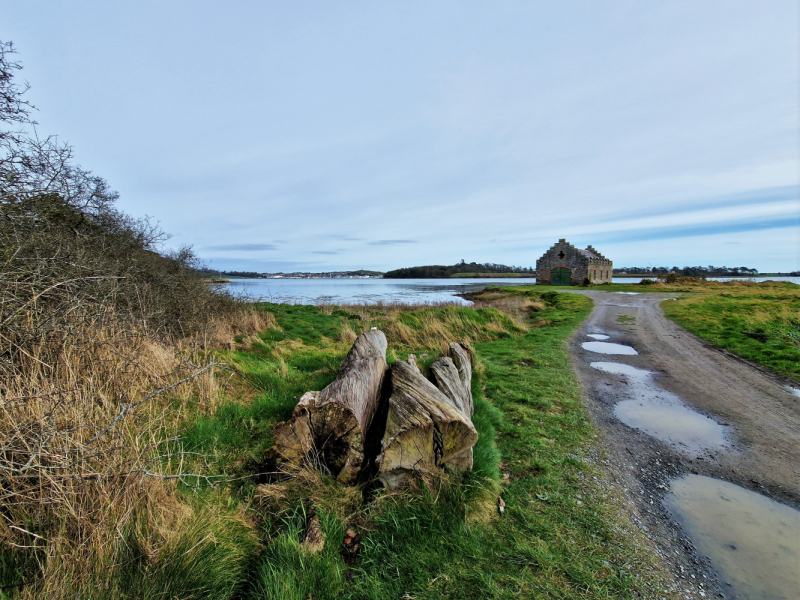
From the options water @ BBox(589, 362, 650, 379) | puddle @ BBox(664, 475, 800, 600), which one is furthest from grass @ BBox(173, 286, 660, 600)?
water @ BBox(589, 362, 650, 379)

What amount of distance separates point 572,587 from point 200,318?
1073 centimetres

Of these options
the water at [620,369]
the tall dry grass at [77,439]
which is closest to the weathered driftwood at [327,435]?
the tall dry grass at [77,439]

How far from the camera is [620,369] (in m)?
7.97

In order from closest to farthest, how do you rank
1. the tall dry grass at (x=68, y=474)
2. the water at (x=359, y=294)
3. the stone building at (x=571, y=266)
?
1. the tall dry grass at (x=68, y=474)
2. the water at (x=359, y=294)
3. the stone building at (x=571, y=266)

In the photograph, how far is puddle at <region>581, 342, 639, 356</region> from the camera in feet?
31.9

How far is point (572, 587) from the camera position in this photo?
7.29ft

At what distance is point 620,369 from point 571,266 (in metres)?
39.1

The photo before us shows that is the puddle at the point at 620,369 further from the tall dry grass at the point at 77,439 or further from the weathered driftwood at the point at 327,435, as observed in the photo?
the tall dry grass at the point at 77,439

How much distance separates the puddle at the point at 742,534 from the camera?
234cm

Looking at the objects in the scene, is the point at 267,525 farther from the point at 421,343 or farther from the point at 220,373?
the point at 421,343

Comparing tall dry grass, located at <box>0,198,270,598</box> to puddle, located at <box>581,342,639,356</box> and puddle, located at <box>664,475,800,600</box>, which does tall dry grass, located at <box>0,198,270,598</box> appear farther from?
puddle, located at <box>581,342,639,356</box>

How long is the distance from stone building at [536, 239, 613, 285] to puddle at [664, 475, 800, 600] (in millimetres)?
43207

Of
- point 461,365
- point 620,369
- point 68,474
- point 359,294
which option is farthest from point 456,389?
point 359,294

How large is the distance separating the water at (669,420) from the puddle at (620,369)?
67cm
